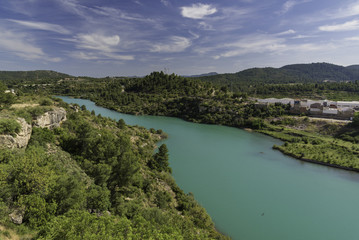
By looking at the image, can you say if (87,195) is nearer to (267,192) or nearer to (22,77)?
(267,192)

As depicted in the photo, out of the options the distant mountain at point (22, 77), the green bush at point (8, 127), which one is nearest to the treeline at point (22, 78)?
the distant mountain at point (22, 77)

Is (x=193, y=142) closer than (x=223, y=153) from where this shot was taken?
No

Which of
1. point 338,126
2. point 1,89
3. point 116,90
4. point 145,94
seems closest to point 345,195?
point 338,126

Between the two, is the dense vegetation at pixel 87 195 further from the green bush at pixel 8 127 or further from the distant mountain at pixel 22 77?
the distant mountain at pixel 22 77

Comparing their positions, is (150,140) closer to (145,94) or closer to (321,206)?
(321,206)

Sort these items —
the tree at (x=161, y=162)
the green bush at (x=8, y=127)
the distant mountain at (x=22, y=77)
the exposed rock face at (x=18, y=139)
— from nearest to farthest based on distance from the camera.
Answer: the exposed rock face at (x=18, y=139) → the green bush at (x=8, y=127) → the tree at (x=161, y=162) → the distant mountain at (x=22, y=77)
